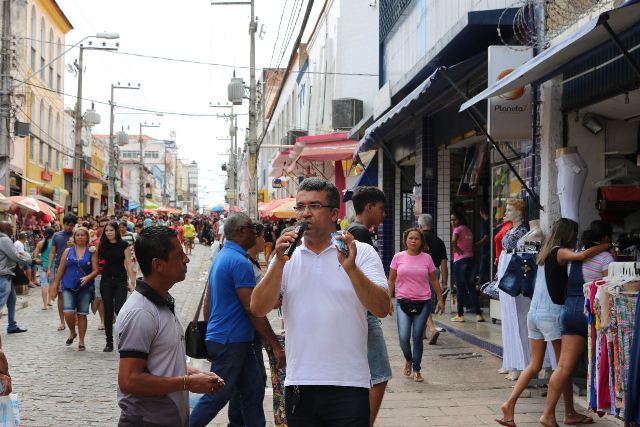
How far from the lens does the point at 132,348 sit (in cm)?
327

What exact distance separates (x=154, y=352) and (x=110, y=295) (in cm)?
702

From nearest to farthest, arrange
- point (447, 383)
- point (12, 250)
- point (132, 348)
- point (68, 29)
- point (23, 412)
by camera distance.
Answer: point (132, 348)
point (23, 412)
point (447, 383)
point (12, 250)
point (68, 29)

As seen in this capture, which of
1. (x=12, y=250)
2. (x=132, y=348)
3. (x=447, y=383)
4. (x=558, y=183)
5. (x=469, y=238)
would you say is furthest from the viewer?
(x=469, y=238)

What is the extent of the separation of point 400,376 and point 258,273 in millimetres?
3244

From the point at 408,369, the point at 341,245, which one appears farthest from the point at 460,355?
the point at 341,245

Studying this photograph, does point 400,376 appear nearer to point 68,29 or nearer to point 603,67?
point 603,67

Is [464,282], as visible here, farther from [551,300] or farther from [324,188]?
[324,188]

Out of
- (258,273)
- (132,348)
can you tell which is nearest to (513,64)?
(258,273)

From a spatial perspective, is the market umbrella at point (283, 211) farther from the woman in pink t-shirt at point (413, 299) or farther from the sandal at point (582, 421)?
the sandal at point (582, 421)

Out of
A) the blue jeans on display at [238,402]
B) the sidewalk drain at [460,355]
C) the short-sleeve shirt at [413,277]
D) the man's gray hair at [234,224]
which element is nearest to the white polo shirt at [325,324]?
the blue jeans on display at [238,402]

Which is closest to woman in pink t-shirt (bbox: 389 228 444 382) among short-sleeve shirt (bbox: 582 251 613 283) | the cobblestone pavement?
the cobblestone pavement

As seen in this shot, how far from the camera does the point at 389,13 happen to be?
648 inches

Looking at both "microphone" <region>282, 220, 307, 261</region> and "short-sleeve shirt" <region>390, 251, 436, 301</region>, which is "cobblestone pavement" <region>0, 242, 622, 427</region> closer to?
"short-sleeve shirt" <region>390, 251, 436, 301</region>

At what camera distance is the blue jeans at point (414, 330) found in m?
7.94
